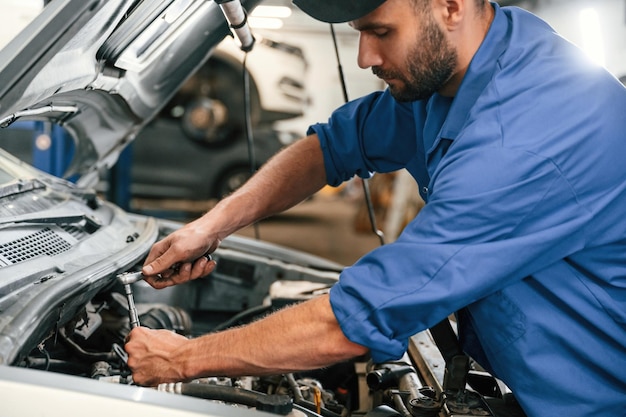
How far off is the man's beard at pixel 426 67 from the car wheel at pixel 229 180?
5272mm

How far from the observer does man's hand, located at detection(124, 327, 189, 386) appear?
4.19ft

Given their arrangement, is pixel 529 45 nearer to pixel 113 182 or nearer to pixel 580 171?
Answer: pixel 580 171

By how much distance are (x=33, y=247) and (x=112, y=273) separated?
0.19 metres

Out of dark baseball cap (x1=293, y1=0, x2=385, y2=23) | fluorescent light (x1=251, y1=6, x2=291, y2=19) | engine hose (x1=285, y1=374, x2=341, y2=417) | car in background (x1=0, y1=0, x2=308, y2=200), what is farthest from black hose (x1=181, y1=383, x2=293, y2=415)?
fluorescent light (x1=251, y1=6, x2=291, y2=19)

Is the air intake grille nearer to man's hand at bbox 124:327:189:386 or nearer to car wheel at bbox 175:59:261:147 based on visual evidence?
man's hand at bbox 124:327:189:386

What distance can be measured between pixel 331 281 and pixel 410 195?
4.94m

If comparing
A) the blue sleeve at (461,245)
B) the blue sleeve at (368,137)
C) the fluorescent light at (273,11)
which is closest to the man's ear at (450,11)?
the blue sleeve at (461,245)

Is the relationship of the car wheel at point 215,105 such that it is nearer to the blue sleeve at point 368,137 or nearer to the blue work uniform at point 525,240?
the blue sleeve at point 368,137

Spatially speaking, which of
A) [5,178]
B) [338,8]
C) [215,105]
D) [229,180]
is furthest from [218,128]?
[338,8]

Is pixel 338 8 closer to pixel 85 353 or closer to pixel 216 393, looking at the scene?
pixel 216 393

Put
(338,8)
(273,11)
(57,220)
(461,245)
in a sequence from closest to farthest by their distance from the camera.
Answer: (461,245) → (338,8) → (57,220) → (273,11)

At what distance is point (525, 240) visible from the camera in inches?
45.1

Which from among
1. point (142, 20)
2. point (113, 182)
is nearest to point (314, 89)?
point (113, 182)

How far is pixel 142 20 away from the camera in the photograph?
1580 mm
